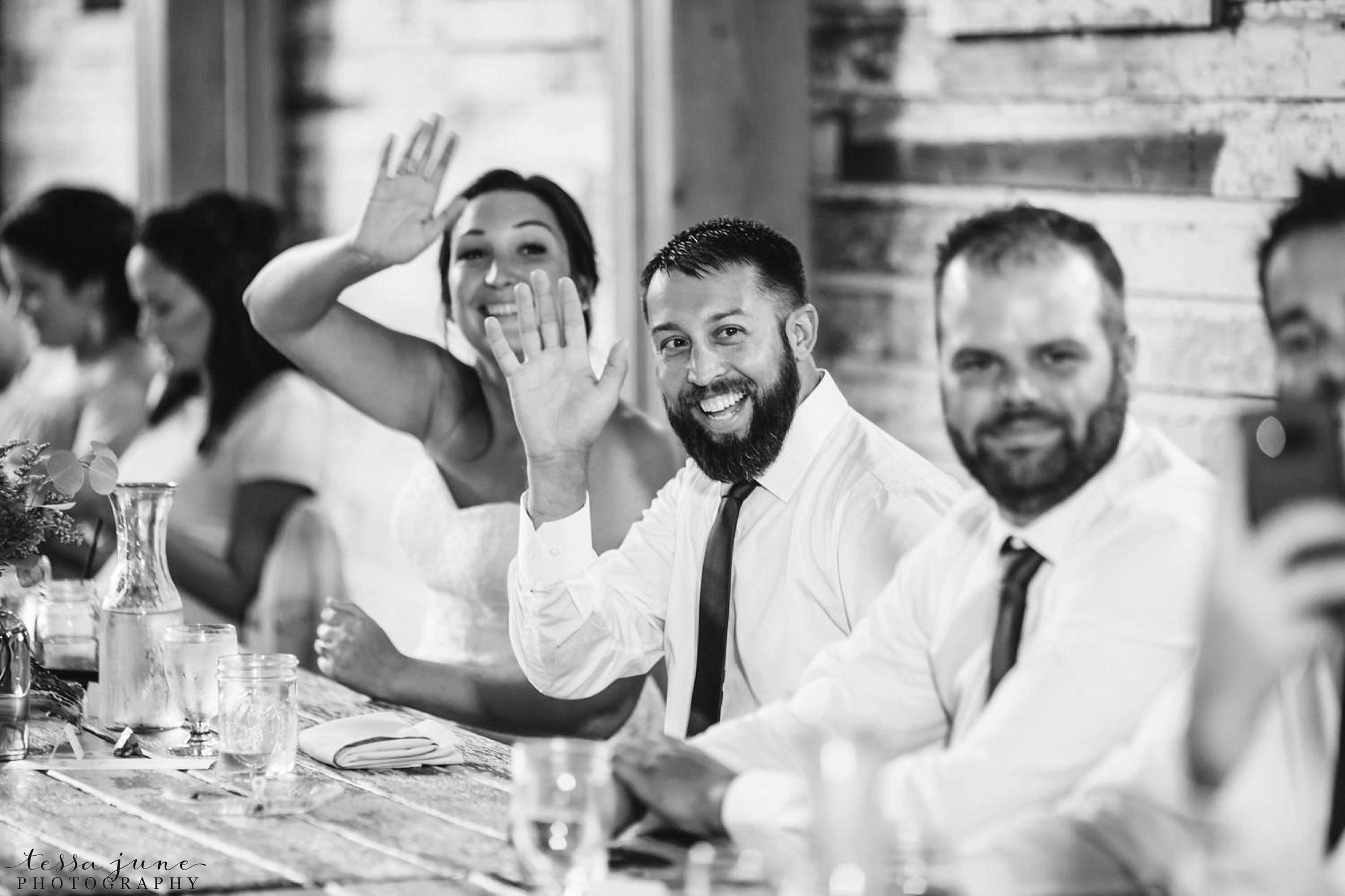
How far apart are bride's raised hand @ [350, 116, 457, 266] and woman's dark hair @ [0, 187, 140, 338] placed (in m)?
1.91

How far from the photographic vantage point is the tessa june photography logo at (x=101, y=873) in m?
1.86

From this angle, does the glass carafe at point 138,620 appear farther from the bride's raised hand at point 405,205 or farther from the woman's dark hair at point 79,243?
the woman's dark hair at point 79,243

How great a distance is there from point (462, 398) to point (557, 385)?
1.00 metres

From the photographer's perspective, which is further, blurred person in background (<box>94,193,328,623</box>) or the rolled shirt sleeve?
blurred person in background (<box>94,193,328,623</box>)

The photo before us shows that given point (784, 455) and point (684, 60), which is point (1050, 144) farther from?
point (784, 455)

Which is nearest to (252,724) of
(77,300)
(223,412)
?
(223,412)

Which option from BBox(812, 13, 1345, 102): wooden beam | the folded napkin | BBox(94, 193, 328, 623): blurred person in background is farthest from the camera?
BBox(94, 193, 328, 623): blurred person in background

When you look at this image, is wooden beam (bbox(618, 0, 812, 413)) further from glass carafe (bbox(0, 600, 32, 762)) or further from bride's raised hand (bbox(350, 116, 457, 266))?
glass carafe (bbox(0, 600, 32, 762))

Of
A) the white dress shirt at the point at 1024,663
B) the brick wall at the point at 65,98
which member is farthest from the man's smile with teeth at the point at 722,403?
the brick wall at the point at 65,98

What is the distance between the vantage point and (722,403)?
2.55 m

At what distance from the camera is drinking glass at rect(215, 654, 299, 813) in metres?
2.27

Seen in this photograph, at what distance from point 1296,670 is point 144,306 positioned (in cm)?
334

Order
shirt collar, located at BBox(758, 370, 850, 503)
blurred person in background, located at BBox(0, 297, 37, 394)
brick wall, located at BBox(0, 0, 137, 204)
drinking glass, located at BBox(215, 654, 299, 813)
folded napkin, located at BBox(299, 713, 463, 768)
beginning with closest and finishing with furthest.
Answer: drinking glass, located at BBox(215, 654, 299, 813) < folded napkin, located at BBox(299, 713, 463, 768) < shirt collar, located at BBox(758, 370, 850, 503) < blurred person in background, located at BBox(0, 297, 37, 394) < brick wall, located at BBox(0, 0, 137, 204)

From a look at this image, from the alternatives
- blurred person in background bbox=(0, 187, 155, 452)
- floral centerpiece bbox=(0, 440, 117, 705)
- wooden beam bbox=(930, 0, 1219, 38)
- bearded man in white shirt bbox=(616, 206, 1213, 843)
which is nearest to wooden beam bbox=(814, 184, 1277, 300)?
wooden beam bbox=(930, 0, 1219, 38)
